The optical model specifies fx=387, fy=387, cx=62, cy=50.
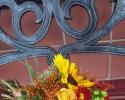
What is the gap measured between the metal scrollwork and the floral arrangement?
505 millimetres

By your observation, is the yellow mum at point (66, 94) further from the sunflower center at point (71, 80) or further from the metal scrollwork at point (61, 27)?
the metal scrollwork at point (61, 27)

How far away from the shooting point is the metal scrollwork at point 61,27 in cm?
150

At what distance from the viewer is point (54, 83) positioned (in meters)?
1.02

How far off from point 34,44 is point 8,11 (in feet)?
0.61

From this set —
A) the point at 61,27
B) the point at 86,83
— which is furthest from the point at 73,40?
the point at 86,83

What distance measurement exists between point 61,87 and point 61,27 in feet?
1.84

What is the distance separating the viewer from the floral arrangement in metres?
0.98

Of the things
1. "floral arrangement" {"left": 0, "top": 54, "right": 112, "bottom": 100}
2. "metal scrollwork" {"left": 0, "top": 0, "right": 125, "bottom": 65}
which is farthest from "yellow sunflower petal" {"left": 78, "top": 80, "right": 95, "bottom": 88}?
"metal scrollwork" {"left": 0, "top": 0, "right": 125, "bottom": 65}

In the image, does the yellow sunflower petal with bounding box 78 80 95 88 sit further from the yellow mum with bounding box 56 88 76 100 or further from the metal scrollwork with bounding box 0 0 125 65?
the metal scrollwork with bounding box 0 0 125 65

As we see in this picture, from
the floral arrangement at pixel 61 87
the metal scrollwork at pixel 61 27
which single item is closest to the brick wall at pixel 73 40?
the metal scrollwork at pixel 61 27

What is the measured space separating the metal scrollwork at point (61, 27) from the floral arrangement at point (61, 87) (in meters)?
0.50

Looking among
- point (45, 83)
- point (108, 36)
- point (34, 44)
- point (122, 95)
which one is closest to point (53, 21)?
point (34, 44)

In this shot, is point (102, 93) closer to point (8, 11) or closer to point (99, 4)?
point (99, 4)

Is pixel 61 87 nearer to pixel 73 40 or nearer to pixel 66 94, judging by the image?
pixel 66 94
